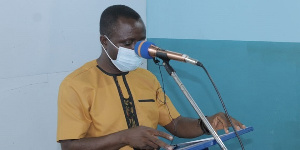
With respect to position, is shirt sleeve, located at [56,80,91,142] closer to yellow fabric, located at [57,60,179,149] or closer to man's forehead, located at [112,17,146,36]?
yellow fabric, located at [57,60,179,149]

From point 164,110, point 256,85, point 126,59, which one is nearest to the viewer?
point 126,59

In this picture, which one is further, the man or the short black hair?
the short black hair

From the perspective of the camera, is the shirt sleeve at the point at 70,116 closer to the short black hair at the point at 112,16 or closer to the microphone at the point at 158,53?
the short black hair at the point at 112,16

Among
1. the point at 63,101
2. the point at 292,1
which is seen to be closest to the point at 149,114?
the point at 63,101

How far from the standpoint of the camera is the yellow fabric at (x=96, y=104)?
57.9 inches

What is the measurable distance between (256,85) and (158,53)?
133 centimetres

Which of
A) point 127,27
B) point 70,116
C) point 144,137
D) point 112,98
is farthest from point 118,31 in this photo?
point 144,137

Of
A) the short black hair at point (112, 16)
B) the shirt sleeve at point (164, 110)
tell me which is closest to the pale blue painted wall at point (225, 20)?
the shirt sleeve at point (164, 110)

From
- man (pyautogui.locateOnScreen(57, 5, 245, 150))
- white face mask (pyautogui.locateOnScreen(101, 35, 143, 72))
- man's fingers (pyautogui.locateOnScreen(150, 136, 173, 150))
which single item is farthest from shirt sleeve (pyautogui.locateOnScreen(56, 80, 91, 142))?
man's fingers (pyautogui.locateOnScreen(150, 136, 173, 150))

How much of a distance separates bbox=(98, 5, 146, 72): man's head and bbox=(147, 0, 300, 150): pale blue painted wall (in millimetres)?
932

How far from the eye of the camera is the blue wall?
222 cm

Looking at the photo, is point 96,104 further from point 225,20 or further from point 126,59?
point 225,20

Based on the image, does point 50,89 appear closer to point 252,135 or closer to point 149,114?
point 149,114

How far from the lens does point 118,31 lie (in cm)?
158
